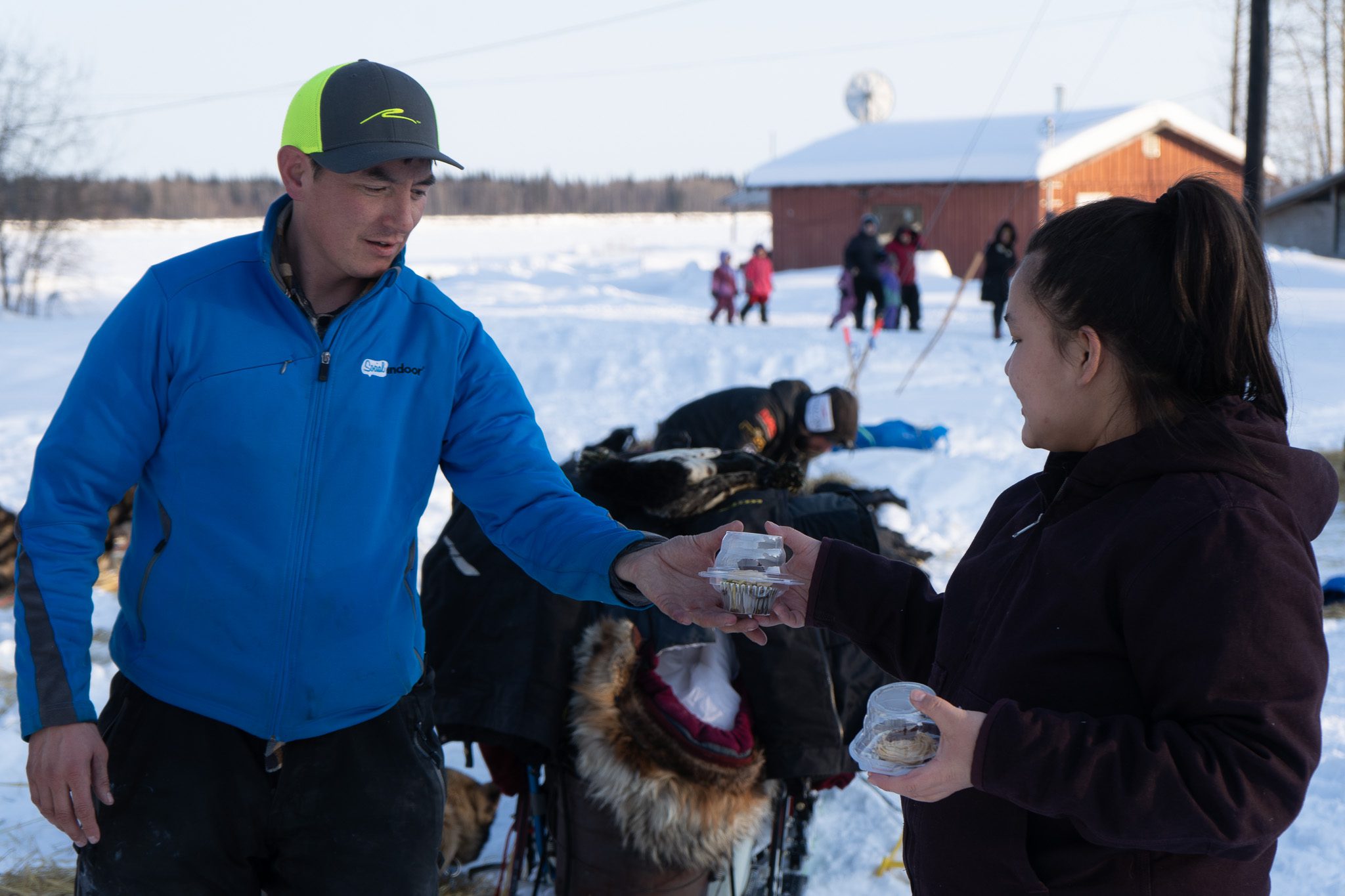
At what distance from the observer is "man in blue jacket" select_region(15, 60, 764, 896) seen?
1.91 m

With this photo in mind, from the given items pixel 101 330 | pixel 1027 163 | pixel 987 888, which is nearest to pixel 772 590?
pixel 987 888

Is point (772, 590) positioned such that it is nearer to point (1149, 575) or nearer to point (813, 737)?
point (1149, 575)

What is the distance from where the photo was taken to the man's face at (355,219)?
2082 millimetres

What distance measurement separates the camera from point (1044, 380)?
5.27ft

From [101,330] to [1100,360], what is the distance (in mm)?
1579

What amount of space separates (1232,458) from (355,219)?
147cm

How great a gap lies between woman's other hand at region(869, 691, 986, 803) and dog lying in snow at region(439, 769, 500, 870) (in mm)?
2308

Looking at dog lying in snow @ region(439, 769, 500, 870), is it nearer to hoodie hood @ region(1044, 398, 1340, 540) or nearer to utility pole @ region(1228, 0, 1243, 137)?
hoodie hood @ region(1044, 398, 1340, 540)

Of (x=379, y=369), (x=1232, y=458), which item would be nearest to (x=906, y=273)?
(x=379, y=369)

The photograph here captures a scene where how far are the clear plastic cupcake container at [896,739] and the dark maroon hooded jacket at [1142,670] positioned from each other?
0.25 feet

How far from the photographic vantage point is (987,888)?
62.1 inches

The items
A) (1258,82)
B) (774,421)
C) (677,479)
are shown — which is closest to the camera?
(677,479)

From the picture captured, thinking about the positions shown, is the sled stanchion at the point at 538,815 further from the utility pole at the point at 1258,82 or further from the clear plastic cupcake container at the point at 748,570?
the utility pole at the point at 1258,82

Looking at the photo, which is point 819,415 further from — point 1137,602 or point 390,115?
point 1137,602
